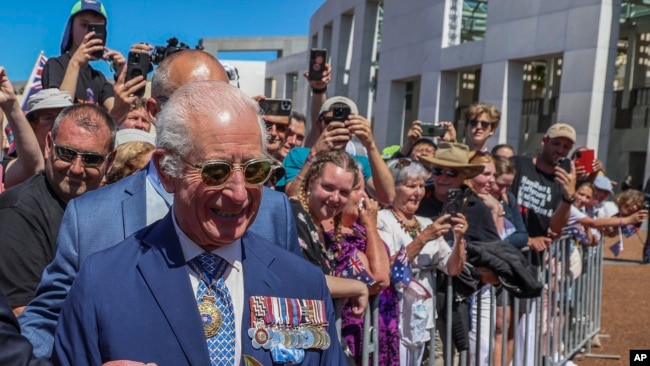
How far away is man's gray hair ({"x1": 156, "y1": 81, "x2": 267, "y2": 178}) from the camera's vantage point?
2.23m

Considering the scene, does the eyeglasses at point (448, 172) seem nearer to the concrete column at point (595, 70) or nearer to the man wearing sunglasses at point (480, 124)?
the man wearing sunglasses at point (480, 124)

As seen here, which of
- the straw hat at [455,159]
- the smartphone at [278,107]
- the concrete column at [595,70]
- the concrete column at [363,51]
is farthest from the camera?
the concrete column at [363,51]

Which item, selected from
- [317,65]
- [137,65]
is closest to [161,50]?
[137,65]

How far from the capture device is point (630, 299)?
1220 centimetres

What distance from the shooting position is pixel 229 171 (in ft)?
7.23

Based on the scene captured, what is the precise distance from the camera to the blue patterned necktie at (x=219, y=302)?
220 cm

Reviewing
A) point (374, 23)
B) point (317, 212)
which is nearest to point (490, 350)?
point (317, 212)

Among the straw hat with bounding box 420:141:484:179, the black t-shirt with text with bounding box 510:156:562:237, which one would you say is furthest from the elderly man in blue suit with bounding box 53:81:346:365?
the black t-shirt with text with bounding box 510:156:562:237

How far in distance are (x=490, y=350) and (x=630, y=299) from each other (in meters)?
7.17

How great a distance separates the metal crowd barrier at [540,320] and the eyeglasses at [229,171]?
1913 millimetres

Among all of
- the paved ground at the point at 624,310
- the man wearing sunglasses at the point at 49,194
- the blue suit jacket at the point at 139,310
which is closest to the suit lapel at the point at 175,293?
the blue suit jacket at the point at 139,310

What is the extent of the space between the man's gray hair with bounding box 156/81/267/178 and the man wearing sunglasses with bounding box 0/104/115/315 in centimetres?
98

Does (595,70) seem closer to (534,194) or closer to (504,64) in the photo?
(504,64)

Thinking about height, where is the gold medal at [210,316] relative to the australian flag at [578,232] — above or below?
above
